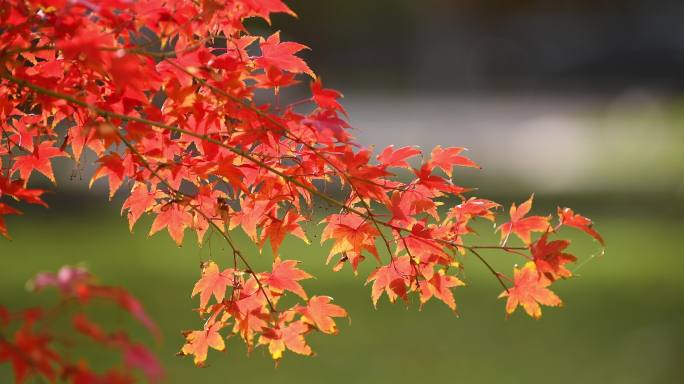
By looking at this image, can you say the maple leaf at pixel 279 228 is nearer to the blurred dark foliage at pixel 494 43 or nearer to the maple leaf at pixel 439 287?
the maple leaf at pixel 439 287

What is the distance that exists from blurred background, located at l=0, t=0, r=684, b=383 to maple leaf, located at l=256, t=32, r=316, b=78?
3.67ft

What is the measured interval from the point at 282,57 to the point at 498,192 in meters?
5.05

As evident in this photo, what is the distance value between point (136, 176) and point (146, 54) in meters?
0.34

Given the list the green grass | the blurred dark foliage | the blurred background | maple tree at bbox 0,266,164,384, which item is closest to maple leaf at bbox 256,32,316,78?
maple tree at bbox 0,266,164,384

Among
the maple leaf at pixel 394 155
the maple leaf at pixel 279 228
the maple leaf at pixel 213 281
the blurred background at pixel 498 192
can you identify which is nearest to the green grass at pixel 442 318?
the blurred background at pixel 498 192

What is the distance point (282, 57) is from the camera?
1.66m

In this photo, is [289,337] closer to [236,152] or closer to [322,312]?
[322,312]

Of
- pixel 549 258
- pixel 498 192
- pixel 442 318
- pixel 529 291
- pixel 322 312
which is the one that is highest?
pixel 549 258

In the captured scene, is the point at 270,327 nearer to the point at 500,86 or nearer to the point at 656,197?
the point at 656,197

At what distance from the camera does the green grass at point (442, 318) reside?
11.9 feet

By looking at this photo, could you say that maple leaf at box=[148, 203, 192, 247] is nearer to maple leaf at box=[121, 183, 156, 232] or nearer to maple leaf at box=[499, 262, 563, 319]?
maple leaf at box=[121, 183, 156, 232]

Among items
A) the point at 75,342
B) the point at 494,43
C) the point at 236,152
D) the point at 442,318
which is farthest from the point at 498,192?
the point at 494,43

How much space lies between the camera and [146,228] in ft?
20.0

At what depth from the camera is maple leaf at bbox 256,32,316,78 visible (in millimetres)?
1635
